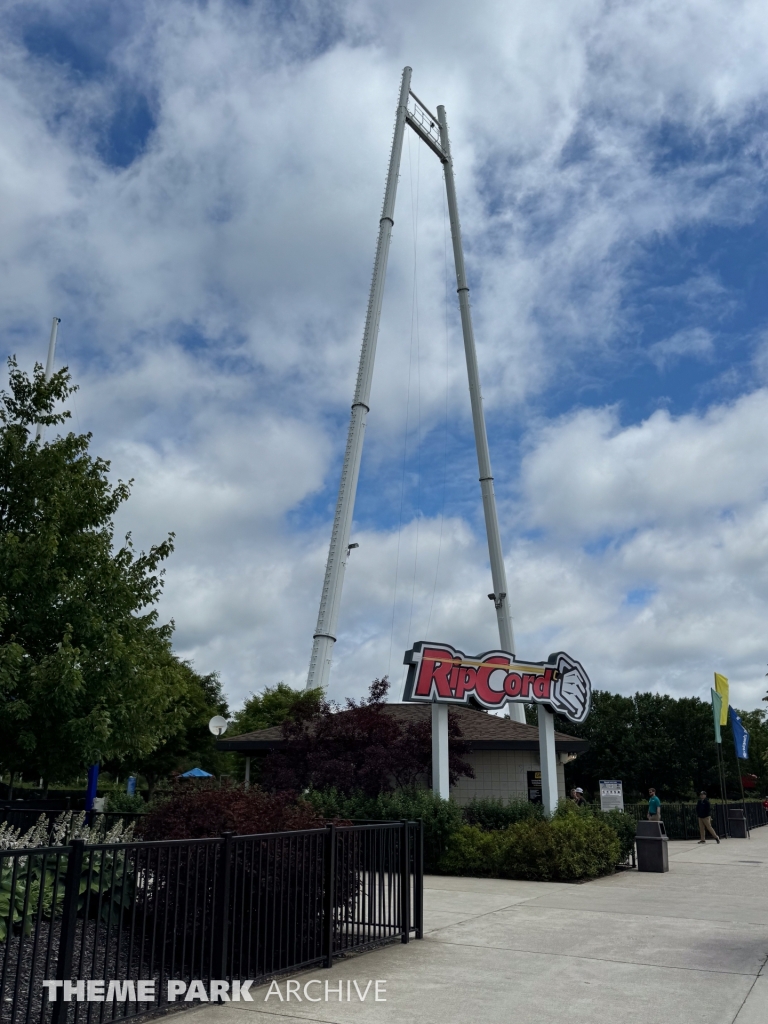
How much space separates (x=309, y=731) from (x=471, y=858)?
763 cm

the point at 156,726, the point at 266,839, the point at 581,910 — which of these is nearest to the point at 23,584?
the point at 156,726

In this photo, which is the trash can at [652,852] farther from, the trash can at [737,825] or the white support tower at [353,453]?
the white support tower at [353,453]

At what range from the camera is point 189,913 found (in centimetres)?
758

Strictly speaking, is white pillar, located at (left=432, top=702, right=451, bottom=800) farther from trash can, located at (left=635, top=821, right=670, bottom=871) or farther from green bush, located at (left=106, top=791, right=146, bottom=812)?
green bush, located at (left=106, top=791, right=146, bottom=812)

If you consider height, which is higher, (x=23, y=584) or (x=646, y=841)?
(x=23, y=584)

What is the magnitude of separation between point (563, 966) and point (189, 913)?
3.84 m

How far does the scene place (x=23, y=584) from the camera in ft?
47.6

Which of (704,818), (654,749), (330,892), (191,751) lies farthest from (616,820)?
(654,749)

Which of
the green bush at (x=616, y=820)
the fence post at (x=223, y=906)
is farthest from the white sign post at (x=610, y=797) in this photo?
the fence post at (x=223, y=906)

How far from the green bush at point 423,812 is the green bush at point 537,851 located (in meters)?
0.26

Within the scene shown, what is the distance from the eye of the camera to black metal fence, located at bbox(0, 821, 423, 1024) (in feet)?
20.0

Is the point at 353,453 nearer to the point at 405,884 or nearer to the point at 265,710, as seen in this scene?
the point at 265,710

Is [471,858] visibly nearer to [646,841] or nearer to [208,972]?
[646,841]

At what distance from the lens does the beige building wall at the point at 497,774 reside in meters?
29.4
